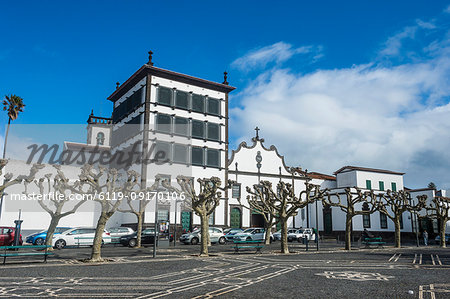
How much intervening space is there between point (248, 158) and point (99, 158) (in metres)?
18.7

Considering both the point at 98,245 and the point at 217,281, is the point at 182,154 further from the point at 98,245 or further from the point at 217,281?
the point at 217,281

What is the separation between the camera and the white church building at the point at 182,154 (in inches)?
1453

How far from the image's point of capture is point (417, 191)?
52688 mm

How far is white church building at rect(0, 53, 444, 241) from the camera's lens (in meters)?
36.9

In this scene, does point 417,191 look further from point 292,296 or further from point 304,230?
point 292,296

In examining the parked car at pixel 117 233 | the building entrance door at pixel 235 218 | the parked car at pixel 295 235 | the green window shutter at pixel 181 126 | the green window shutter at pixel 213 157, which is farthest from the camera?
the building entrance door at pixel 235 218

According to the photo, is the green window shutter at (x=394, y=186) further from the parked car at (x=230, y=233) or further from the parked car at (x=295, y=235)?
the parked car at (x=230, y=233)

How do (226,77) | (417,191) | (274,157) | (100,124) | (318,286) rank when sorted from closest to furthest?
(318,286) → (226,77) → (274,157) → (417,191) → (100,124)

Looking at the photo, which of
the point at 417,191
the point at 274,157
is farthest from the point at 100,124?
the point at 417,191

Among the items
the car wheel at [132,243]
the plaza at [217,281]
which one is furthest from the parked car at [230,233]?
the plaza at [217,281]

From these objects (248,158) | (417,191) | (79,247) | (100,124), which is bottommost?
(79,247)

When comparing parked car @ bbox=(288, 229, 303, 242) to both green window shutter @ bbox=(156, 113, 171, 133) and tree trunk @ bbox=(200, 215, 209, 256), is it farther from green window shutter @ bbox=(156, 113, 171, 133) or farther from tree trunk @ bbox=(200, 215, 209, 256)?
tree trunk @ bbox=(200, 215, 209, 256)

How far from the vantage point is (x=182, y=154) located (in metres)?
38.8

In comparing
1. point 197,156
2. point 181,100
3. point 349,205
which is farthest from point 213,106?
point 349,205
